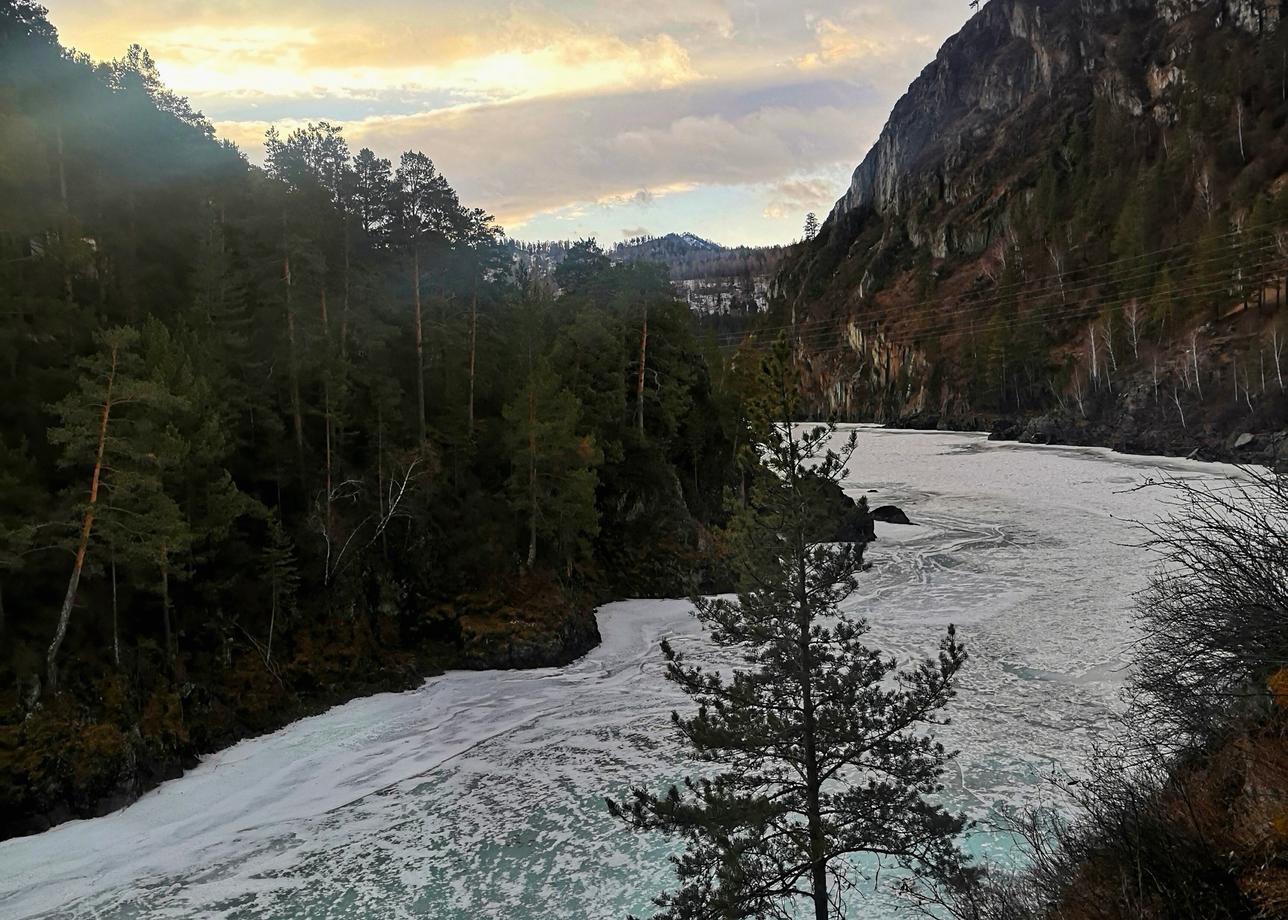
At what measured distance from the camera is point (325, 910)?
41.7 ft

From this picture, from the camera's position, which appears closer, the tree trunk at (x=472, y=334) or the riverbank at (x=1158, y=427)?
the tree trunk at (x=472, y=334)

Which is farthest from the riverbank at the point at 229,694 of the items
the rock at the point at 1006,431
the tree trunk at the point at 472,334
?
the rock at the point at 1006,431

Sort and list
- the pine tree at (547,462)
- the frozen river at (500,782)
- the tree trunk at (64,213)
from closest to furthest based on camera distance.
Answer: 1. the frozen river at (500,782)
2. the tree trunk at (64,213)
3. the pine tree at (547,462)

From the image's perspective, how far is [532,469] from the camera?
27328mm

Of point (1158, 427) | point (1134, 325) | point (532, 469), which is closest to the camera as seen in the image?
point (532, 469)

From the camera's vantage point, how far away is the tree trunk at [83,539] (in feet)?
51.9

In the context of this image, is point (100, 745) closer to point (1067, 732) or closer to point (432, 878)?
point (432, 878)

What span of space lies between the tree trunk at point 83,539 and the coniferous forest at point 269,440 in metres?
0.08

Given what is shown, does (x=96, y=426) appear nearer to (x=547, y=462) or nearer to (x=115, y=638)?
(x=115, y=638)

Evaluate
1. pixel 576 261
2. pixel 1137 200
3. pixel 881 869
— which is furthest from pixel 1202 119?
pixel 881 869

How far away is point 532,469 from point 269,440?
890 centimetres

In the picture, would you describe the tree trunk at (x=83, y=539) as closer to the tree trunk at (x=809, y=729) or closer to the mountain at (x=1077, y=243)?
the tree trunk at (x=809, y=729)

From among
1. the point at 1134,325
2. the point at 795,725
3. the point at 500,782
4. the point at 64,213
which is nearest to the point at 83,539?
the point at 500,782

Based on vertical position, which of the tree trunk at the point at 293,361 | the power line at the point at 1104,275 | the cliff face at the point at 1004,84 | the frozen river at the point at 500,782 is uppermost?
the cliff face at the point at 1004,84
